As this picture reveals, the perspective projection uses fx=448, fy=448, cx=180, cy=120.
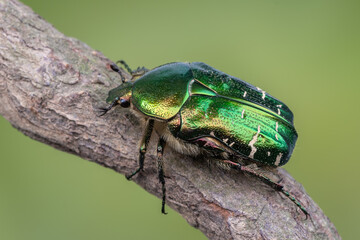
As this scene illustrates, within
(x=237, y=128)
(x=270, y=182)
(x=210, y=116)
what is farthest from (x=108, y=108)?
(x=270, y=182)

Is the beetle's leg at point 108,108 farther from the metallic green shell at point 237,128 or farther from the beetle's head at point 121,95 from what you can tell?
the metallic green shell at point 237,128

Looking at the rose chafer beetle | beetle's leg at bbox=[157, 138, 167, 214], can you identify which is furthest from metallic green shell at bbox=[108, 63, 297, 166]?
beetle's leg at bbox=[157, 138, 167, 214]

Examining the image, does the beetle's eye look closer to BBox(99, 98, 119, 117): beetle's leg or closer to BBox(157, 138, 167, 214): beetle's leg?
BBox(99, 98, 119, 117): beetle's leg

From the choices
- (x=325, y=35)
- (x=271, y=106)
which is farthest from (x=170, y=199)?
(x=325, y=35)

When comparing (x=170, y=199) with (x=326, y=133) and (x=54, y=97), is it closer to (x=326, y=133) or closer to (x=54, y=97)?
(x=54, y=97)

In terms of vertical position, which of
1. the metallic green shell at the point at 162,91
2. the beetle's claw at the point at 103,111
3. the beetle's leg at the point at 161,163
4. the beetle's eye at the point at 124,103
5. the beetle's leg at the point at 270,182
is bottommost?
the beetle's leg at the point at 161,163

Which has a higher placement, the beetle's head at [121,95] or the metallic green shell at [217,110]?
the metallic green shell at [217,110]

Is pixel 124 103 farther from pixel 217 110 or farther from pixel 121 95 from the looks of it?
pixel 217 110

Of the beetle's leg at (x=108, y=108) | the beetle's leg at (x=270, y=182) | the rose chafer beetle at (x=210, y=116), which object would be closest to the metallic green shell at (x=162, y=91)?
the rose chafer beetle at (x=210, y=116)
